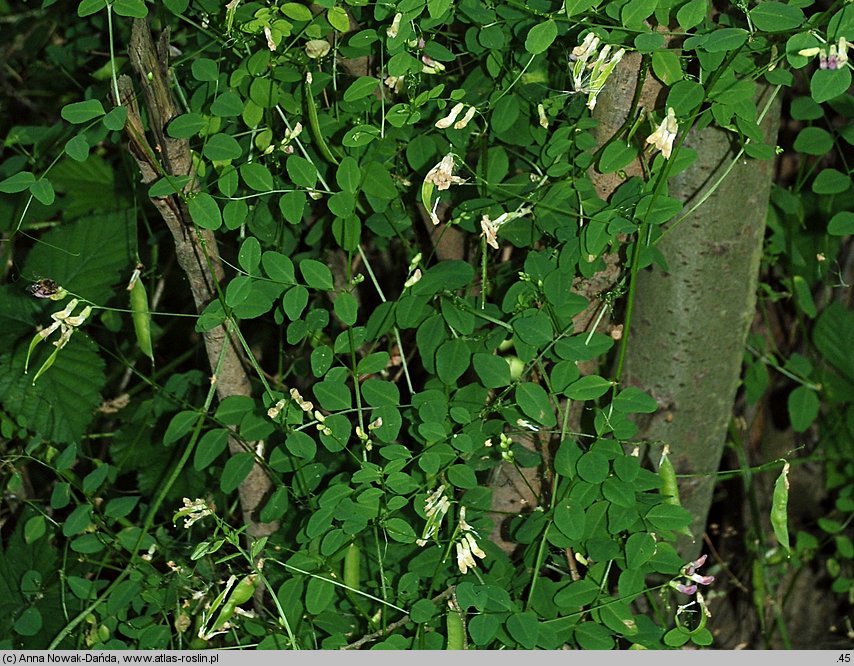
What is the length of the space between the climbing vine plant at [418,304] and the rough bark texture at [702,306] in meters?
0.04

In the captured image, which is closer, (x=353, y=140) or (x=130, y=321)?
(x=353, y=140)

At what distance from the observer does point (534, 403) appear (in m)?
1.03

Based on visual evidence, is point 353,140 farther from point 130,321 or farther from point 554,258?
point 130,321

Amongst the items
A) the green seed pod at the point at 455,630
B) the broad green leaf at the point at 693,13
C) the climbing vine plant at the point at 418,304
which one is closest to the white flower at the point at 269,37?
the climbing vine plant at the point at 418,304

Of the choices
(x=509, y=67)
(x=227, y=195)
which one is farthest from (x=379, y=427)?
(x=509, y=67)

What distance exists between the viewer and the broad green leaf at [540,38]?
96cm

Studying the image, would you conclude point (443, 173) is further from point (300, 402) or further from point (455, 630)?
point (455, 630)

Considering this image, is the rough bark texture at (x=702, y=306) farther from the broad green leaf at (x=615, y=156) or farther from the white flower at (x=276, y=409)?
the white flower at (x=276, y=409)

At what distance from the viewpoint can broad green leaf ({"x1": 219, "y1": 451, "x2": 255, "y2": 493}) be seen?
1.14 meters

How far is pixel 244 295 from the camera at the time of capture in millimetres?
1049

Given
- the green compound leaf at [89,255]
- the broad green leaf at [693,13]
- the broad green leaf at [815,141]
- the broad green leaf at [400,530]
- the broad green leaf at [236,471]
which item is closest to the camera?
the broad green leaf at [693,13]

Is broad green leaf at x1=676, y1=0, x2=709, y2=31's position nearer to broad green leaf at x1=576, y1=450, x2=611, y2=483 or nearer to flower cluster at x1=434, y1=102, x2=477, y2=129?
flower cluster at x1=434, y1=102, x2=477, y2=129

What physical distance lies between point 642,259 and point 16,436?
962 millimetres

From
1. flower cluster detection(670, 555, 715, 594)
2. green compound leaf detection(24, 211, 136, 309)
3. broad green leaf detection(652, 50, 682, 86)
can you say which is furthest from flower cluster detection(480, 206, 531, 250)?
green compound leaf detection(24, 211, 136, 309)
